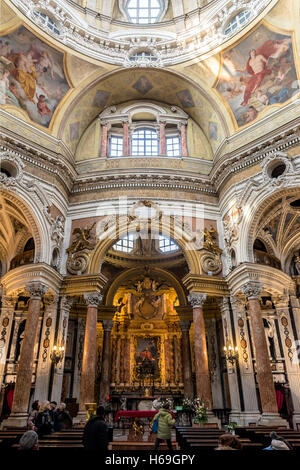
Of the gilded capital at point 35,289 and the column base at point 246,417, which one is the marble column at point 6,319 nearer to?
the gilded capital at point 35,289

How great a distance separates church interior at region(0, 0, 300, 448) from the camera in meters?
15.5

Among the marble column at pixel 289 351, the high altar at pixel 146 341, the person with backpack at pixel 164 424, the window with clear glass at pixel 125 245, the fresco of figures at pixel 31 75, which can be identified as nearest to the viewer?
the person with backpack at pixel 164 424

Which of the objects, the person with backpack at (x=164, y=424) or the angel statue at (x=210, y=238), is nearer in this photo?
the person with backpack at (x=164, y=424)

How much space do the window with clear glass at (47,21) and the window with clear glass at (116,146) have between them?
6.51 meters

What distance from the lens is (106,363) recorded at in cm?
2173

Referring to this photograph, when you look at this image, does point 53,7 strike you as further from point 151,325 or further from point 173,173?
point 151,325

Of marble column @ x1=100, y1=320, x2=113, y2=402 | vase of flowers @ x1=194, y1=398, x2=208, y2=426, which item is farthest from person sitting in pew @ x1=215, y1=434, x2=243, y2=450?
marble column @ x1=100, y1=320, x2=113, y2=402

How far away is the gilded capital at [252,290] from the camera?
49.1ft

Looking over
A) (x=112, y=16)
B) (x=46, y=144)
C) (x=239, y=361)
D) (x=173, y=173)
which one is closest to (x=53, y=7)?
(x=112, y=16)

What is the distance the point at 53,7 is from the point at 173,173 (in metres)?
11.0

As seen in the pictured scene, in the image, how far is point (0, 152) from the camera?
15.1 m

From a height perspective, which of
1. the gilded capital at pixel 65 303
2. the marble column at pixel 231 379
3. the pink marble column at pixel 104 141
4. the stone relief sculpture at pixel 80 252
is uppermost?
the pink marble column at pixel 104 141

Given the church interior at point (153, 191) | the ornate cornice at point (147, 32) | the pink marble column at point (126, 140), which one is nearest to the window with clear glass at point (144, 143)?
the church interior at point (153, 191)

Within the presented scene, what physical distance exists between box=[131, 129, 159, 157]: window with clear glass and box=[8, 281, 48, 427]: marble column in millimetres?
10480
